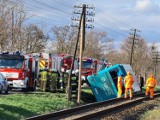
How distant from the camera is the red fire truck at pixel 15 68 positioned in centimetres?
2830

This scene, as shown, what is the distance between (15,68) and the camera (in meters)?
28.7

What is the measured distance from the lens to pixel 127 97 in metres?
27.7

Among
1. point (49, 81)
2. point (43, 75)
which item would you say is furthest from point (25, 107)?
point (43, 75)

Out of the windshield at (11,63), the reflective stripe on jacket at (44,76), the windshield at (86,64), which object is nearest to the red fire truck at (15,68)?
the windshield at (11,63)

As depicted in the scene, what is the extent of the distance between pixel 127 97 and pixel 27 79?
7.22 metres

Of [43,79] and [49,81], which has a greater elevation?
[43,79]

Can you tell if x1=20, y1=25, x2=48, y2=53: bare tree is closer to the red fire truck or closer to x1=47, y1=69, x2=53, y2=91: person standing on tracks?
x1=47, y1=69, x2=53, y2=91: person standing on tracks

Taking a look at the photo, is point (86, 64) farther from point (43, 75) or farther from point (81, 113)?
point (81, 113)

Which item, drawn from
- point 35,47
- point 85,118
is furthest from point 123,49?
point 85,118

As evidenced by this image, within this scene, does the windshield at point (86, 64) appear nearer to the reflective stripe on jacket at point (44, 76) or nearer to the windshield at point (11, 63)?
the reflective stripe on jacket at point (44, 76)

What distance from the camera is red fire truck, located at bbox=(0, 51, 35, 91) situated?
28.3 m

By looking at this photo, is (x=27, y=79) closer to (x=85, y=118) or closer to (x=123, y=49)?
(x=85, y=118)

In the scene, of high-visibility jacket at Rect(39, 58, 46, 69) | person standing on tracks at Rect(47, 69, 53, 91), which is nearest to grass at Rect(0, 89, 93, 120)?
person standing on tracks at Rect(47, 69, 53, 91)

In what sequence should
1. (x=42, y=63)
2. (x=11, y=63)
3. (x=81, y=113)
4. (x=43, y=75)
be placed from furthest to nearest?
(x=42, y=63) < (x=43, y=75) < (x=11, y=63) < (x=81, y=113)
